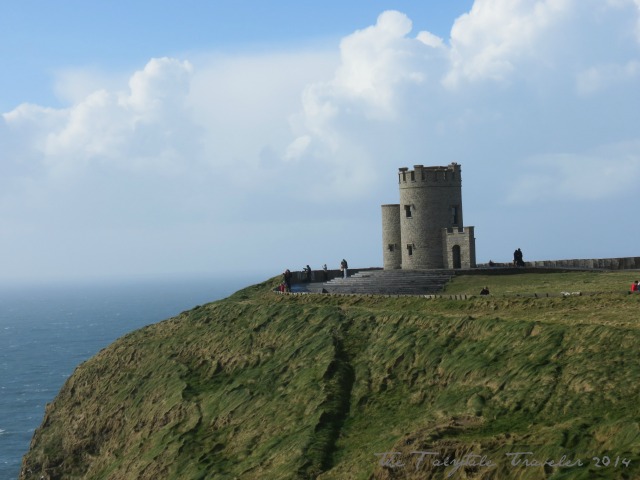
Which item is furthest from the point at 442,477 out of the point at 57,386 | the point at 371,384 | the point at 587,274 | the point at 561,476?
the point at 57,386

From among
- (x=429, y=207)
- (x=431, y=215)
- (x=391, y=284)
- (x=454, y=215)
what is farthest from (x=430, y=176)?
(x=391, y=284)

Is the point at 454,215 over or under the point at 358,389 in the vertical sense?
over

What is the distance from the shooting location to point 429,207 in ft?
219

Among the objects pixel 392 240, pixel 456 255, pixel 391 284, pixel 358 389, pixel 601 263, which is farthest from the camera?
pixel 392 240

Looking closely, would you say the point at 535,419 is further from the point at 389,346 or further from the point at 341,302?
the point at 341,302

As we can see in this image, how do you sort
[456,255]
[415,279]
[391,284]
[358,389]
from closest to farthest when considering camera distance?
[358,389] < [391,284] < [415,279] < [456,255]

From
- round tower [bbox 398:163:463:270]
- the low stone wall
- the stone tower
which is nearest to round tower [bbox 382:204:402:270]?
the stone tower

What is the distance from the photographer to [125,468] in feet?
137

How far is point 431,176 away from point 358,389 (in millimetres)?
29707

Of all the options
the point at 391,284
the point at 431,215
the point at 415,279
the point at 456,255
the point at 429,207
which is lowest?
the point at 391,284

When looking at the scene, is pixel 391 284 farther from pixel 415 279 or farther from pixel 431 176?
pixel 431 176

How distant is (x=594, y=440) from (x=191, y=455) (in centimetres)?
1898

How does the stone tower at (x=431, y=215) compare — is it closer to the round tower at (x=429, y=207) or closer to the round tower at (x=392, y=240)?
the round tower at (x=429, y=207)

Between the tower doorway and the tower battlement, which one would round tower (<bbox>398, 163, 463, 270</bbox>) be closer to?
the tower battlement
